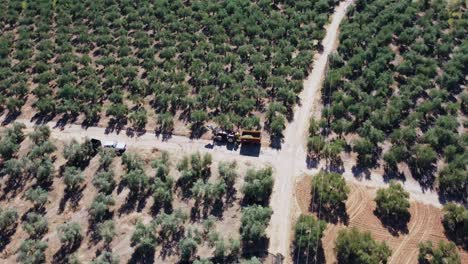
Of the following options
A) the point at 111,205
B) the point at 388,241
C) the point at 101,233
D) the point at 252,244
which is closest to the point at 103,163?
the point at 111,205

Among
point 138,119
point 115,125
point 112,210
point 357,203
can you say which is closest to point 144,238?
point 112,210

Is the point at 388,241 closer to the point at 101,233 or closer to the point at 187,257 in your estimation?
the point at 187,257

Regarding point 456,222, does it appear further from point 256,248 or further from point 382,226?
point 256,248

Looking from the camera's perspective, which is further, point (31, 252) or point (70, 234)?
point (70, 234)

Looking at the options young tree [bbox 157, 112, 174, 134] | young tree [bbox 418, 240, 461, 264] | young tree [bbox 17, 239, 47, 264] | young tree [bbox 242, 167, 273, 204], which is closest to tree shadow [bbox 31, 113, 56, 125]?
young tree [bbox 157, 112, 174, 134]

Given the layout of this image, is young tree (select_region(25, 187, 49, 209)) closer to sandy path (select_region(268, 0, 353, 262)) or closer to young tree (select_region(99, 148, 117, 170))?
young tree (select_region(99, 148, 117, 170))

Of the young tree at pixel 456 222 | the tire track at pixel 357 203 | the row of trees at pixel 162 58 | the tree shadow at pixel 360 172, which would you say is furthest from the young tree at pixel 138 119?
the young tree at pixel 456 222
